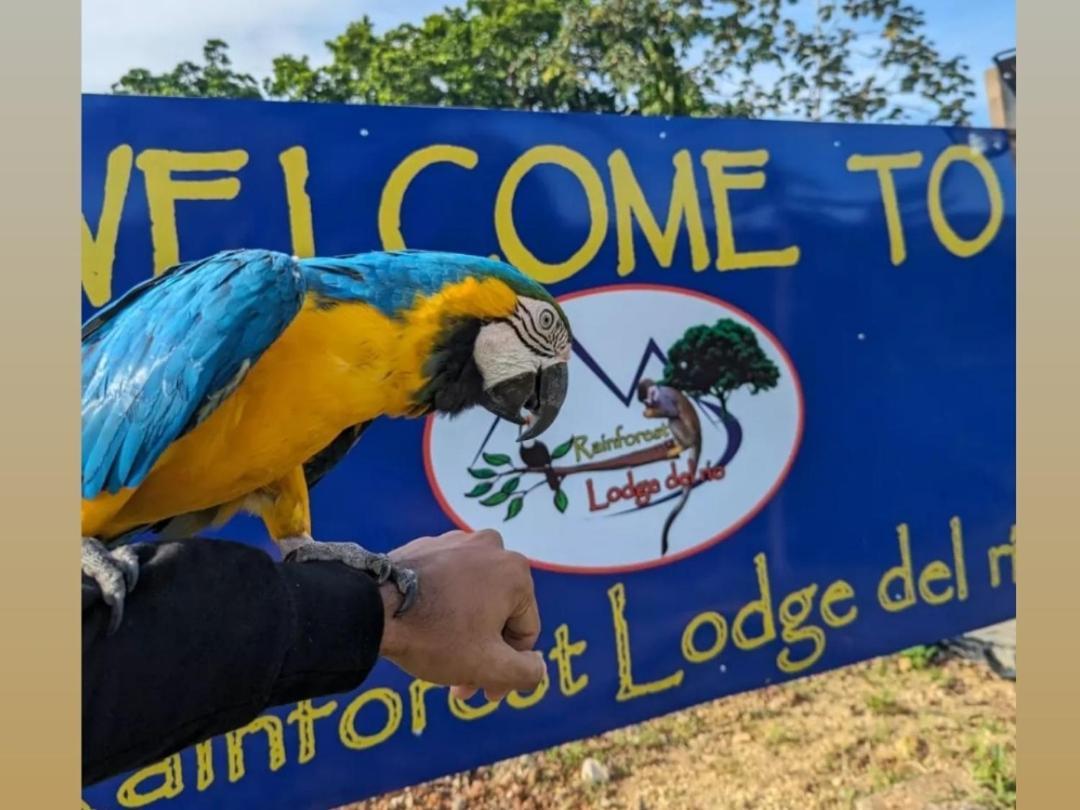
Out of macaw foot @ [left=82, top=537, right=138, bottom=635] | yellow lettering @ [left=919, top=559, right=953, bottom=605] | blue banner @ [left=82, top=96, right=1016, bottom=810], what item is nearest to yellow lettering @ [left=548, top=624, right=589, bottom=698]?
blue banner @ [left=82, top=96, right=1016, bottom=810]

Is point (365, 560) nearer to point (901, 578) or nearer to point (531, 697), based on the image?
point (531, 697)

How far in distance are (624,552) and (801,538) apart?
0.49 metres

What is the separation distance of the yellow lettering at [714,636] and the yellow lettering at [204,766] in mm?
1059

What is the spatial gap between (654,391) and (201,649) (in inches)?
52.7

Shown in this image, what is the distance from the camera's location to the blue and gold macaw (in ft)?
3.29

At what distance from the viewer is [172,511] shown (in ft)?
3.81

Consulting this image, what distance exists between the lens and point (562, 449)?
1918 mm

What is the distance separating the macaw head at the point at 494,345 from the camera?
3.59 ft

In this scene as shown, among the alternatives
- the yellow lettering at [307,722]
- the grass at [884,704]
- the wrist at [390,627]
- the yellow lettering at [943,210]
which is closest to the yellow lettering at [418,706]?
the yellow lettering at [307,722]

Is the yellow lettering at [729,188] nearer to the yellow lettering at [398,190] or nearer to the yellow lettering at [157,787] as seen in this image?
the yellow lettering at [398,190]

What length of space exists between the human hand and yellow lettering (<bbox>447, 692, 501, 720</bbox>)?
2.59ft

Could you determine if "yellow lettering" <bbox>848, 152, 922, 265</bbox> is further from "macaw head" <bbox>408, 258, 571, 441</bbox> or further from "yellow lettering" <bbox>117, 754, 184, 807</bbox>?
"yellow lettering" <bbox>117, 754, 184, 807</bbox>

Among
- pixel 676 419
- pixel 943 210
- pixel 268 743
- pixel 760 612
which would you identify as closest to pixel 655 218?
pixel 676 419

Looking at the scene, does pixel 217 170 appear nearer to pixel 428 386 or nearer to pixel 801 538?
pixel 428 386
